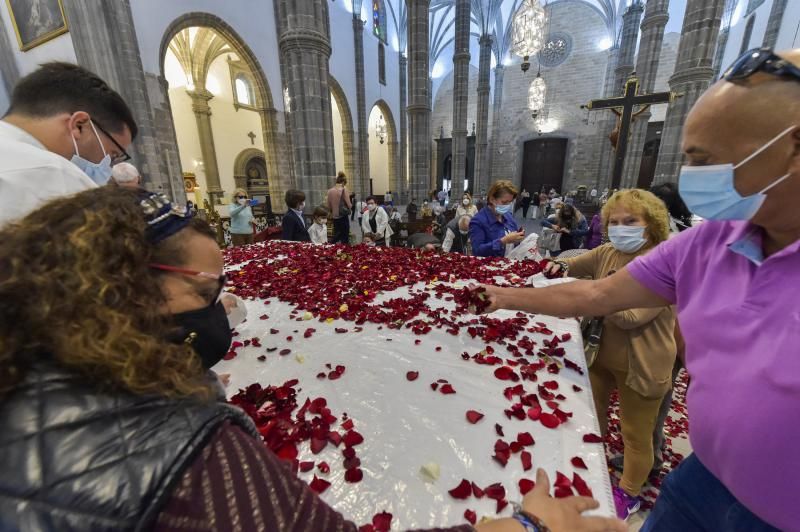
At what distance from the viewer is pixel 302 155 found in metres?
7.82

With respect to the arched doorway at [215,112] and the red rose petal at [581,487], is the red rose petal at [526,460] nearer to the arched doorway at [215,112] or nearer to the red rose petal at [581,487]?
the red rose petal at [581,487]

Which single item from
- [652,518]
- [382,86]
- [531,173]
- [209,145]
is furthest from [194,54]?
[652,518]

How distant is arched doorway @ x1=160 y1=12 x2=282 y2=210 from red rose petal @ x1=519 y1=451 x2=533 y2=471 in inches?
592

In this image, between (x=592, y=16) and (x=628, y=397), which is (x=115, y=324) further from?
(x=592, y=16)

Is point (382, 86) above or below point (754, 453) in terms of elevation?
above

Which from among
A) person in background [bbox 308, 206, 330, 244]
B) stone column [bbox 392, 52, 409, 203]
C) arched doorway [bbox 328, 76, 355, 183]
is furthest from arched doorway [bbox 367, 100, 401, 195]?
person in background [bbox 308, 206, 330, 244]

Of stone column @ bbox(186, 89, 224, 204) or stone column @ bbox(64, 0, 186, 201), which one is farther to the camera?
stone column @ bbox(186, 89, 224, 204)

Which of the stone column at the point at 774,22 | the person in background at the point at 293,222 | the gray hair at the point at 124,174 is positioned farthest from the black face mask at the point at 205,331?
the stone column at the point at 774,22

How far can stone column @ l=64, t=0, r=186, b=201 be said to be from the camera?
7480mm

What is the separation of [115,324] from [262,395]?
1.04 metres

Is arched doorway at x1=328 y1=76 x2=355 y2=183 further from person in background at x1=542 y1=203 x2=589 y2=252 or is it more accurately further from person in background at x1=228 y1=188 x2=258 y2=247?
person in background at x1=542 y1=203 x2=589 y2=252

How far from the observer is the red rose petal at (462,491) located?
42.7 inches

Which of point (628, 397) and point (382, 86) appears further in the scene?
point (382, 86)

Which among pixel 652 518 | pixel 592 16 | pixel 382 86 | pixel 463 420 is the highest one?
pixel 592 16
